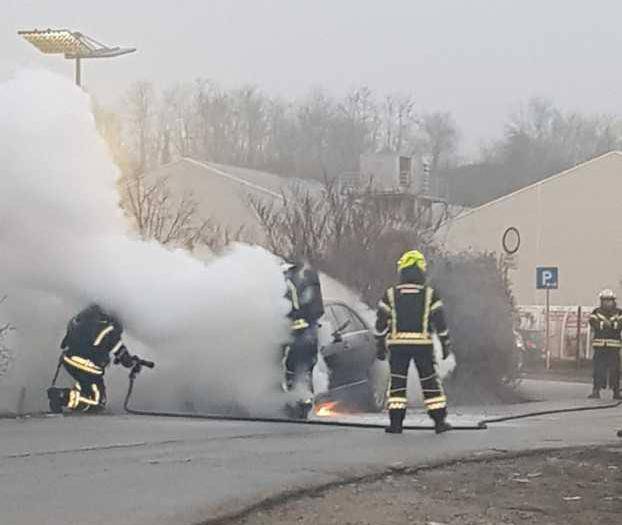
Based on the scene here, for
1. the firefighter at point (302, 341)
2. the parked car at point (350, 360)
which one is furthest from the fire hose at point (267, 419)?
the parked car at point (350, 360)

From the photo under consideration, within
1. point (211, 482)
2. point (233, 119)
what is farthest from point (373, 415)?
point (233, 119)

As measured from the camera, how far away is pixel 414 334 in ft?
36.8

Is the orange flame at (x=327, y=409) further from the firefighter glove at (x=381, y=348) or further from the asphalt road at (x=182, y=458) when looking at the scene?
the firefighter glove at (x=381, y=348)

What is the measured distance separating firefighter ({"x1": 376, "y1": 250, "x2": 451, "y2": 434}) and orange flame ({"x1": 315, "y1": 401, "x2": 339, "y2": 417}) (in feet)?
7.36

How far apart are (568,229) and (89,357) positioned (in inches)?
1233

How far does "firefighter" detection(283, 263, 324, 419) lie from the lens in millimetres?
12648

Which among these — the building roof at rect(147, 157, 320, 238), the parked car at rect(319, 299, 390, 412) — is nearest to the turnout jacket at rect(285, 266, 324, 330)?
the parked car at rect(319, 299, 390, 412)

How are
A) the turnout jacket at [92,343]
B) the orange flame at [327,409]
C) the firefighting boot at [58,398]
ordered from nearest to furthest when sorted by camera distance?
Answer: the turnout jacket at [92,343]
the firefighting boot at [58,398]
the orange flame at [327,409]

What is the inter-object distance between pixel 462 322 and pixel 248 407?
20.8ft

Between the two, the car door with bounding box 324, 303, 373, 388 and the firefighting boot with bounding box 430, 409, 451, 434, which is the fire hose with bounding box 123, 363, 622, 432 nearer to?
the firefighting boot with bounding box 430, 409, 451, 434

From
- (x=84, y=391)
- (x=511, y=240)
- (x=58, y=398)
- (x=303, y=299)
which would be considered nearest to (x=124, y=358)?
(x=84, y=391)

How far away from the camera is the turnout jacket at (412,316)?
443 inches

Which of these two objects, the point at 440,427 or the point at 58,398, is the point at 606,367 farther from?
the point at 58,398

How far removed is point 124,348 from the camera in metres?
12.5
